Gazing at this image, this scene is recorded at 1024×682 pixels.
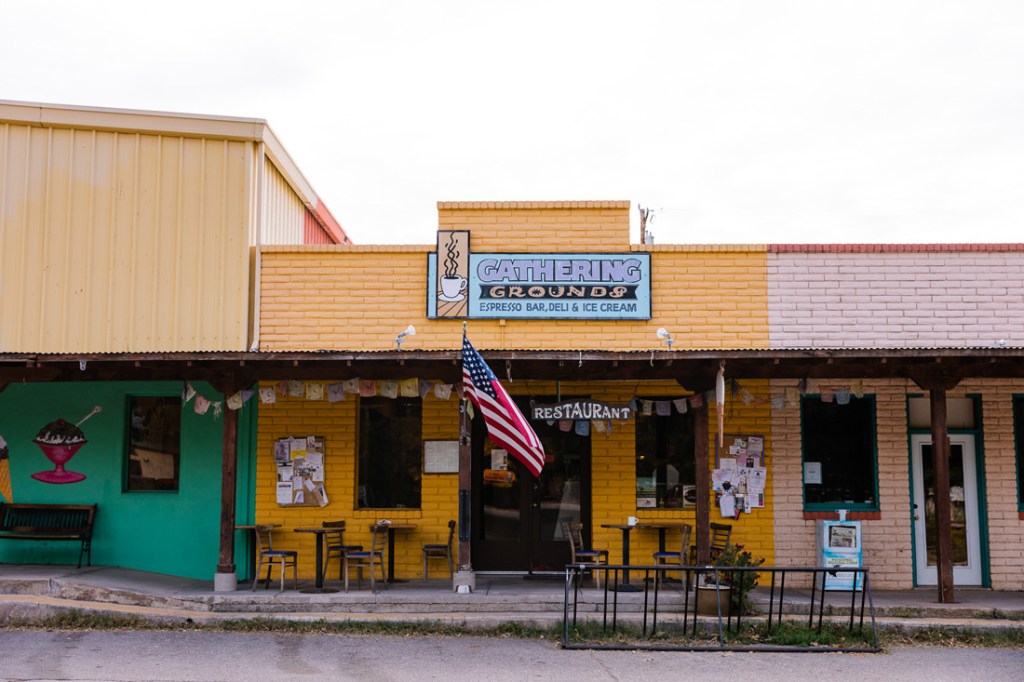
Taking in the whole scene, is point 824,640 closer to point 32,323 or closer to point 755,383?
point 755,383

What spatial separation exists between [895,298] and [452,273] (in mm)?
6215

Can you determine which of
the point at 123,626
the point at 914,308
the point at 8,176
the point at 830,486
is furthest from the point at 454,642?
the point at 8,176

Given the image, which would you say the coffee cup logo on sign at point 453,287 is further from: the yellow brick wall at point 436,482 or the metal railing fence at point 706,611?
the metal railing fence at point 706,611

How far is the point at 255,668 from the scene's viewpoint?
966 centimetres

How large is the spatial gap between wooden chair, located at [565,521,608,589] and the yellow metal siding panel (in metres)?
6.08

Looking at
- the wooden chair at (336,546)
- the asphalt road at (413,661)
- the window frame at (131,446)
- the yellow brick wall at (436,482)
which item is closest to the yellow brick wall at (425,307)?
the yellow brick wall at (436,482)

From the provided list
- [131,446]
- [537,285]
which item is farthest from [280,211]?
[537,285]

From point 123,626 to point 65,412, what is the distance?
4.14 metres

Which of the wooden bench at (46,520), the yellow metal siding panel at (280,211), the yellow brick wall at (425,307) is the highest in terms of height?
the yellow metal siding panel at (280,211)

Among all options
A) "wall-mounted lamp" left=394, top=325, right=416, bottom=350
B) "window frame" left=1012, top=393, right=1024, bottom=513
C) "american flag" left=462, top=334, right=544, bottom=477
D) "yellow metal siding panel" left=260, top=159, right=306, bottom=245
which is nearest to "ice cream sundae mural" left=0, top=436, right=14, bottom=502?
"yellow metal siding panel" left=260, top=159, right=306, bottom=245

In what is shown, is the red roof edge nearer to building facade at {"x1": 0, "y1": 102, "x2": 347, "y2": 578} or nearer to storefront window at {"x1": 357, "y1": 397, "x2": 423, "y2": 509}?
building facade at {"x1": 0, "y1": 102, "x2": 347, "y2": 578}

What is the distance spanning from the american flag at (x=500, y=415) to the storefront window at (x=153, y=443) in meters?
5.45

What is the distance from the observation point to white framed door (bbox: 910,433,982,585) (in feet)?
45.8

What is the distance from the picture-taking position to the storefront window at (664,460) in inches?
560
